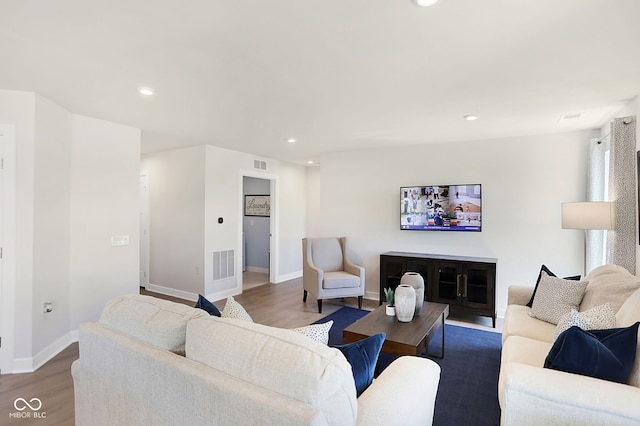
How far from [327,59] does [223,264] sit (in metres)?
3.89

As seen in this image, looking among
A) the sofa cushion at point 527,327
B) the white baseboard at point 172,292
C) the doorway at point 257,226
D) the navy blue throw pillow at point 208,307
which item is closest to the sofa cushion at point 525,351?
the sofa cushion at point 527,327

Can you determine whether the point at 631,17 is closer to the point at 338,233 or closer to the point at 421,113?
the point at 421,113

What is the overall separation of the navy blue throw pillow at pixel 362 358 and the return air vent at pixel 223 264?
13.4 feet

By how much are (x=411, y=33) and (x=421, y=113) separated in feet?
5.22

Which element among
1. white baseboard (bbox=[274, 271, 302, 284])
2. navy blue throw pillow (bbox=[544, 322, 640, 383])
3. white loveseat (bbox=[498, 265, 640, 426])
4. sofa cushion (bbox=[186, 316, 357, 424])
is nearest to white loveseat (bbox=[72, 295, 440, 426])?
sofa cushion (bbox=[186, 316, 357, 424])

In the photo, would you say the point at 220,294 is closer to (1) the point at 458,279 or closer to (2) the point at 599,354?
(1) the point at 458,279

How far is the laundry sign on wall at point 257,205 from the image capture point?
7.31 metres

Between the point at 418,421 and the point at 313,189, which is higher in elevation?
the point at 313,189

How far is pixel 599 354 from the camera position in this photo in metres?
1.45

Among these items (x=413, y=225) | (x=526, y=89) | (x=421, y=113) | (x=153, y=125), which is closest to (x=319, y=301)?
(x=413, y=225)

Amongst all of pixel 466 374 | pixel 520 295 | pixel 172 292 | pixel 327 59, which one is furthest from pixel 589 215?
pixel 172 292

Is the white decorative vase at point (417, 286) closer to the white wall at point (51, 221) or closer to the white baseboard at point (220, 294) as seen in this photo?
the white baseboard at point (220, 294)

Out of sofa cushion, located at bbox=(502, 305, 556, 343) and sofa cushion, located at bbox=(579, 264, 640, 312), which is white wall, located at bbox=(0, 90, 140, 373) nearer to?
sofa cushion, located at bbox=(502, 305, 556, 343)

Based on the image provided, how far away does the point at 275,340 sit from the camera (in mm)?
→ 1135
